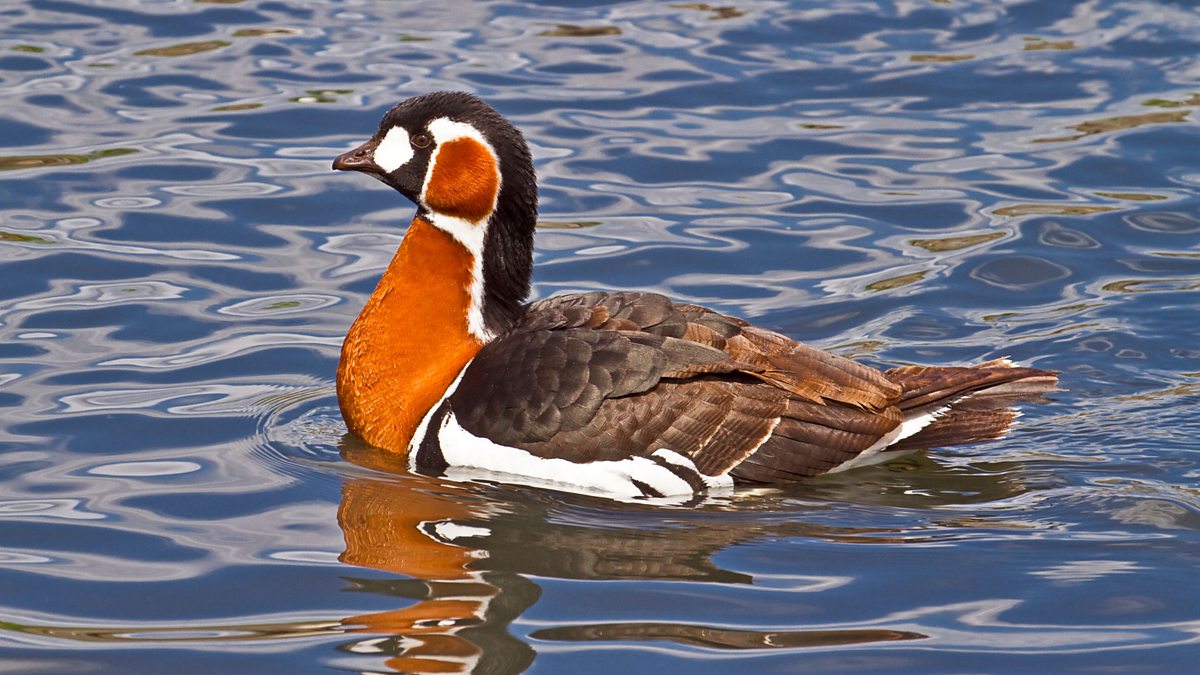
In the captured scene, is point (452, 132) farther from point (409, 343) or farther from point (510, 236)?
point (409, 343)

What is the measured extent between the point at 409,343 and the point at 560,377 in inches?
41.0

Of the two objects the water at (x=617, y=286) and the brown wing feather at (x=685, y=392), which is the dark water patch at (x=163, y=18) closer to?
the water at (x=617, y=286)

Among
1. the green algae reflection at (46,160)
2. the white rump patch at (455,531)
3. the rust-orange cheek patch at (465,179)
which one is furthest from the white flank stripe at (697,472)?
the green algae reflection at (46,160)

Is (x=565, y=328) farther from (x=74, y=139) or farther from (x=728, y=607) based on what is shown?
(x=74, y=139)

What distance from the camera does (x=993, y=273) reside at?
11.4 m

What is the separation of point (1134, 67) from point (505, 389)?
881 cm

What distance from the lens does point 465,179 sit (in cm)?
870

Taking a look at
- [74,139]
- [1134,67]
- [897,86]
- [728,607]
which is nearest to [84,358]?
[74,139]

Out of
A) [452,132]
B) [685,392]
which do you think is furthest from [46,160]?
[685,392]

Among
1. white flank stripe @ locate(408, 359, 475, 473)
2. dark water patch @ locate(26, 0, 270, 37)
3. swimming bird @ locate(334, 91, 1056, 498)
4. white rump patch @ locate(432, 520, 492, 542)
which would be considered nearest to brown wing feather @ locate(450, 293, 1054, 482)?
swimming bird @ locate(334, 91, 1056, 498)

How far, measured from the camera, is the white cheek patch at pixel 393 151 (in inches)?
348

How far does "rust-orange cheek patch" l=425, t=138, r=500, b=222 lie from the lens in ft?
28.4

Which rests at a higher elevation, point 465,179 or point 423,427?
point 465,179

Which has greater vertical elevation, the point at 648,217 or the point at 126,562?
the point at 648,217
